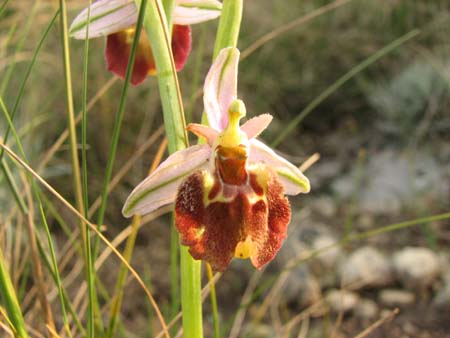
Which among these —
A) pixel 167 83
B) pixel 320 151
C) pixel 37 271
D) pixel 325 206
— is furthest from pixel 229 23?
pixel 320 151

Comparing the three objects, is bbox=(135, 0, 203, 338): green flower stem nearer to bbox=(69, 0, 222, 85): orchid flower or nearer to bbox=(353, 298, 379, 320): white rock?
bbox=(69, 0, 222, 85): orchid flower

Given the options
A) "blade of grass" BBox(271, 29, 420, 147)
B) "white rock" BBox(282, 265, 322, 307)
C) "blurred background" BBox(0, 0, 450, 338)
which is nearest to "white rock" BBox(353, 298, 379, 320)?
"blurred background" BBox(0, 0, 450, 338)

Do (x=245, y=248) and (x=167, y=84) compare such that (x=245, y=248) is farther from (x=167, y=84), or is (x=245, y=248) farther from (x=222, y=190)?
(x=167, y=84)

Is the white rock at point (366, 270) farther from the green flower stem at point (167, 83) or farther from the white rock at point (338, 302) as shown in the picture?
the green flower stem at point (167, 83)

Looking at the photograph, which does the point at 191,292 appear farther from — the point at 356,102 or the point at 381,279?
the point at 356,102

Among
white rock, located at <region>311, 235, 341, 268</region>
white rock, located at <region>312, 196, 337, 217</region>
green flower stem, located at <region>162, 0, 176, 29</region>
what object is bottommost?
white rock, located at <region>312, 196, 337, 217</region>

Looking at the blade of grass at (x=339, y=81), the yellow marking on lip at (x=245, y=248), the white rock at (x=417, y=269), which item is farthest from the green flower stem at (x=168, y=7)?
the white rock at (x=417, y=269)
